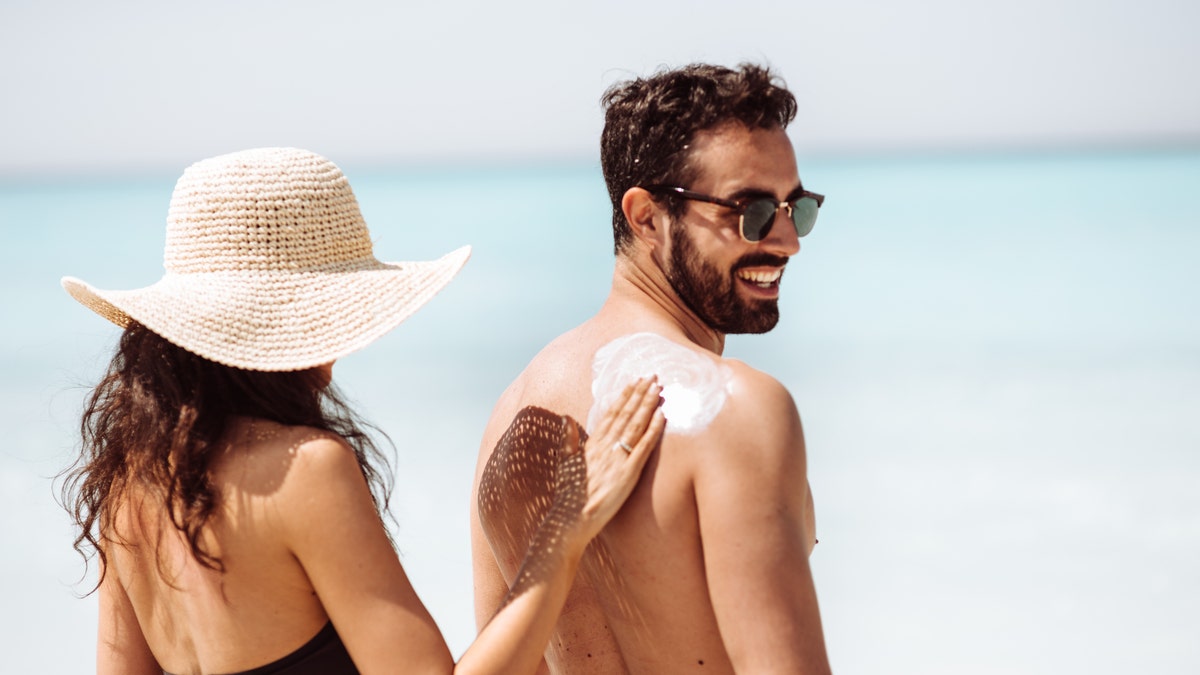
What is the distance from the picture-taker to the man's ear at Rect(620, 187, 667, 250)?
2.33 m

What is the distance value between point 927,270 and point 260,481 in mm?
16650

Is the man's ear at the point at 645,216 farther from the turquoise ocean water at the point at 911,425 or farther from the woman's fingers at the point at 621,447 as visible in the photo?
the turquoise ocean water at the point at 911,425

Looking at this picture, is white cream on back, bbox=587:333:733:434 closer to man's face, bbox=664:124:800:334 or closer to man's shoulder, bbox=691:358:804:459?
man's shoulder, bbox=691:358:804:459

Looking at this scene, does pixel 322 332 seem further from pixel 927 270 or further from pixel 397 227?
pixel 397 227

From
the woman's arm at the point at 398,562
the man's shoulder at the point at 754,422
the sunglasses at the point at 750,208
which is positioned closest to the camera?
the woman's arm at the point at 398,562

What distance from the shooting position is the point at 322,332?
201 centimetres

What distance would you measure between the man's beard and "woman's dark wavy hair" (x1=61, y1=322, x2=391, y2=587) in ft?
2.18

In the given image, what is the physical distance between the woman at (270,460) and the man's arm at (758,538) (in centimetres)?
14

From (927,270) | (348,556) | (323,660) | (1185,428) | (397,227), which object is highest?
(348,556)

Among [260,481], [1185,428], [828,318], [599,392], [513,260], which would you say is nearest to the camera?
[260,481]

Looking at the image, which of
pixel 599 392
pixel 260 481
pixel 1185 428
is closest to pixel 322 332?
pixel 260 481

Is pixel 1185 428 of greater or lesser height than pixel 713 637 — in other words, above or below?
below

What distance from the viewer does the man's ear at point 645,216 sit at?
2.33 metres

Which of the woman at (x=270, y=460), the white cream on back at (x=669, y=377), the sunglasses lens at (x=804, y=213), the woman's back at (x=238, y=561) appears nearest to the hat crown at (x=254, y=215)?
the woman at (x=270, y=460)
